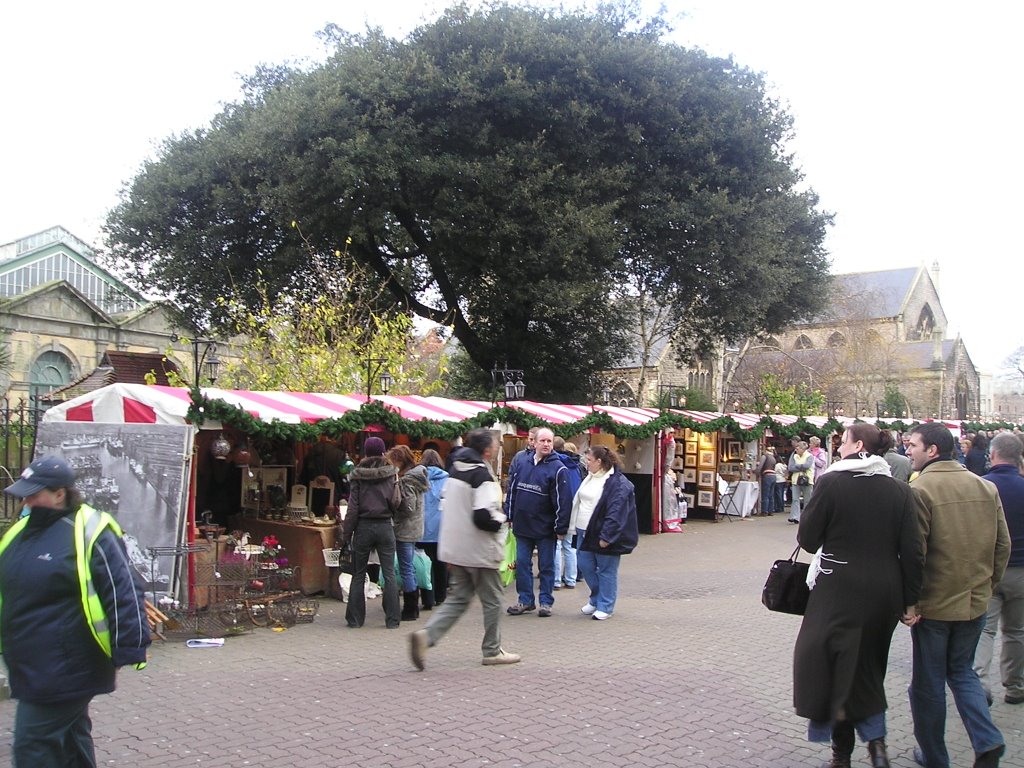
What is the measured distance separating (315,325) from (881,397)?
41.2 meters

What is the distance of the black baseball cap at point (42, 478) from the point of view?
11.0ft

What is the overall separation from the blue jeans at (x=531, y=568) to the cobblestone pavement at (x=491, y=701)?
25 cm

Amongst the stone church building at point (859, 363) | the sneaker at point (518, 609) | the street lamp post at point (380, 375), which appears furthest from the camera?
the stone church building at point (859, 363)

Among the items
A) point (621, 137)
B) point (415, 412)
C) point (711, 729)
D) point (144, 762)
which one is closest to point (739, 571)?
point (415, 412)

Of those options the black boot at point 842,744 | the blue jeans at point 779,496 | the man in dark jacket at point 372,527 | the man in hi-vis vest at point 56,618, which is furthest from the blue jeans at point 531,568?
the blue jeans at point 779,496

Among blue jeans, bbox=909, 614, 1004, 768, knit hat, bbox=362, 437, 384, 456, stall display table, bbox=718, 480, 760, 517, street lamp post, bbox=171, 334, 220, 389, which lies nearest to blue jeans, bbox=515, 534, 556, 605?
knit hat, bbox=362, 437, 384, 456

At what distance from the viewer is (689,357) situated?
26969 millimetres

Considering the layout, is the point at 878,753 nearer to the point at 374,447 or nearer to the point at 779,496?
the point at 374,447

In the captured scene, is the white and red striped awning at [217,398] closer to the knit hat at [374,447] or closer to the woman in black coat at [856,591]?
the knit hat at [374,447]

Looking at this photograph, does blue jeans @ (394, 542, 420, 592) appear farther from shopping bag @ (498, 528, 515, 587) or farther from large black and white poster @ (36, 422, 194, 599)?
large black and white poster @ (36, 422, 194, 599)

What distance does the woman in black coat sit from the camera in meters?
4.20

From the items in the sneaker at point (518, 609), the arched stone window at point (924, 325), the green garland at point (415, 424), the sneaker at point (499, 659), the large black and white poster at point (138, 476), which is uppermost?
the arched stone window at point (924, 325)

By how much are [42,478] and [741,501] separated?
18341 mm

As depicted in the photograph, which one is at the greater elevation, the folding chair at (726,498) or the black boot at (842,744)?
the folding chair at (726,498)
